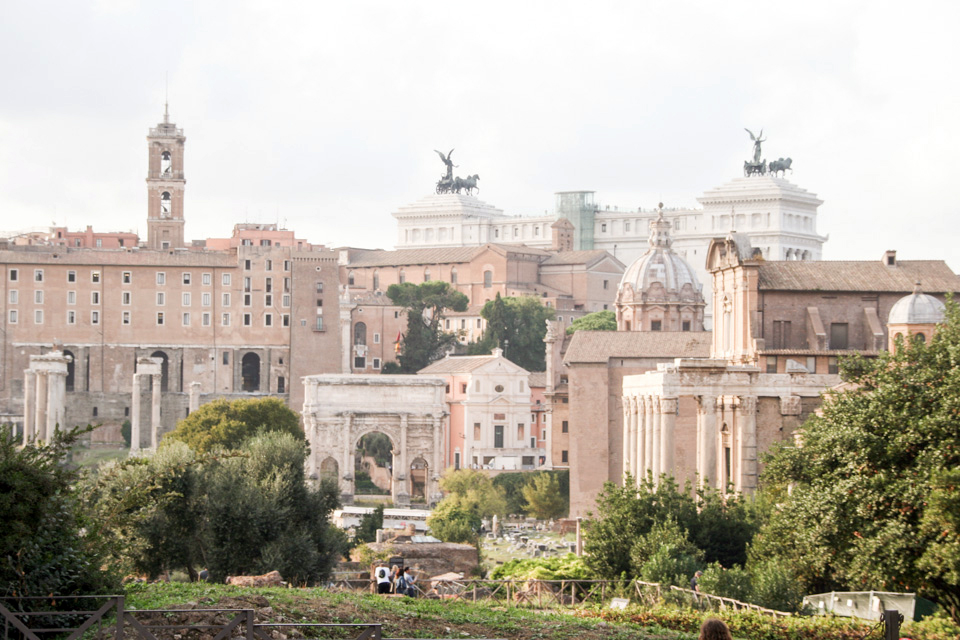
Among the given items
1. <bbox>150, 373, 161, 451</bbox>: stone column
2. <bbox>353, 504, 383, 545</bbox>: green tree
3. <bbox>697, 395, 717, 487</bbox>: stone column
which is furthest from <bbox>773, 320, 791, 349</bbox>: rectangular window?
<bbox>150, 373, 161, 451</bbox>: stone column

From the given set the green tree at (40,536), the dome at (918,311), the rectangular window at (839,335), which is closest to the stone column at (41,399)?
the rectangular window at (839,335)

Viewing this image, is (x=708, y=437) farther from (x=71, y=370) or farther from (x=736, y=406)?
A: (x=71, y=370)

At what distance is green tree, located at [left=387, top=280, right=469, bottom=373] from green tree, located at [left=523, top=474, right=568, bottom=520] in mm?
24124

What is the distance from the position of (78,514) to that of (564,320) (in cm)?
7811

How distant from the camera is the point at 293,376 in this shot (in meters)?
79.8

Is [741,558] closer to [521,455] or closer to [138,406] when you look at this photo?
[521,455]

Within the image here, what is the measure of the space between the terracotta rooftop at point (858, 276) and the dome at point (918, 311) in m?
3.95

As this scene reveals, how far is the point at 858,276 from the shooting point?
40469 millimetres

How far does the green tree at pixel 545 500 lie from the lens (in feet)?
191

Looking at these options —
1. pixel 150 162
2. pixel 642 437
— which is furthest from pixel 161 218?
pixel 642 437

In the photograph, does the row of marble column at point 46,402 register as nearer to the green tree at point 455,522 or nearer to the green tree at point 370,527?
the green tree at point 455,522

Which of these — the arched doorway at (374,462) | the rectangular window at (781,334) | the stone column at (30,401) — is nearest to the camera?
the rectangular window at (781,334)

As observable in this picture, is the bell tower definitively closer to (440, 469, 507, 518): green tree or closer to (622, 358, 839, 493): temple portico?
(440, 469, 507, 518): green tree

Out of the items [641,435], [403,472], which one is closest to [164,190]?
[403,472]
